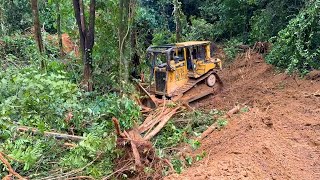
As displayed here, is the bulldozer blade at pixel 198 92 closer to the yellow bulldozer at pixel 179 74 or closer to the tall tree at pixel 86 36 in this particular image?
the yellow bulldozer at pixel 179 74

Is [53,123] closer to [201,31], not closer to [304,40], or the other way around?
[304,40]

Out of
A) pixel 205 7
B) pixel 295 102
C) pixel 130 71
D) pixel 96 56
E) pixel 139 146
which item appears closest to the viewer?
pixel 139 146

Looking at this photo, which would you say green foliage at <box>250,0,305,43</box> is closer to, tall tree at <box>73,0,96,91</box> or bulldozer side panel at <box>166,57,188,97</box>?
bulldozer side panel at <box>166,57,188,97</box>

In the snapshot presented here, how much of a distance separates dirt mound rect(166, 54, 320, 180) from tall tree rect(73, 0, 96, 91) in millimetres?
3572

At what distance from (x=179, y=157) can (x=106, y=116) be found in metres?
2.06

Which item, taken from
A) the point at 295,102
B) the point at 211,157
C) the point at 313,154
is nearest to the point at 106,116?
the point at 211,157

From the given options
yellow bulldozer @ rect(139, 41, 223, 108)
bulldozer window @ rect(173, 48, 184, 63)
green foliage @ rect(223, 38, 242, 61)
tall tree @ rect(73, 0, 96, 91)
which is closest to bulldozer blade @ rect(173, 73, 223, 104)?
yellow bulldozer @ rect(139, 41, 223, 108)

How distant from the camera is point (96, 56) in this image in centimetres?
1095

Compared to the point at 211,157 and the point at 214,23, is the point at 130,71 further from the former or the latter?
the point at 214,23

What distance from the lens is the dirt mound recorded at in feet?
18.6

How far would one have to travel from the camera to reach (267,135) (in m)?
7.18

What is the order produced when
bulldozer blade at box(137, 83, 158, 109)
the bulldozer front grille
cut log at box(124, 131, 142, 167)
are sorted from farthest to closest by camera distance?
1. the bulldozer front grille
2. bulldozer blade at box(137, 83, 158, 109)
3. cut log at box(124, 131, 142, 167)

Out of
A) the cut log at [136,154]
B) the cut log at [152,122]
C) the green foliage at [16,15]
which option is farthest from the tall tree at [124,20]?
the green foliage at [16,15]

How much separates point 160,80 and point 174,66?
629mm
